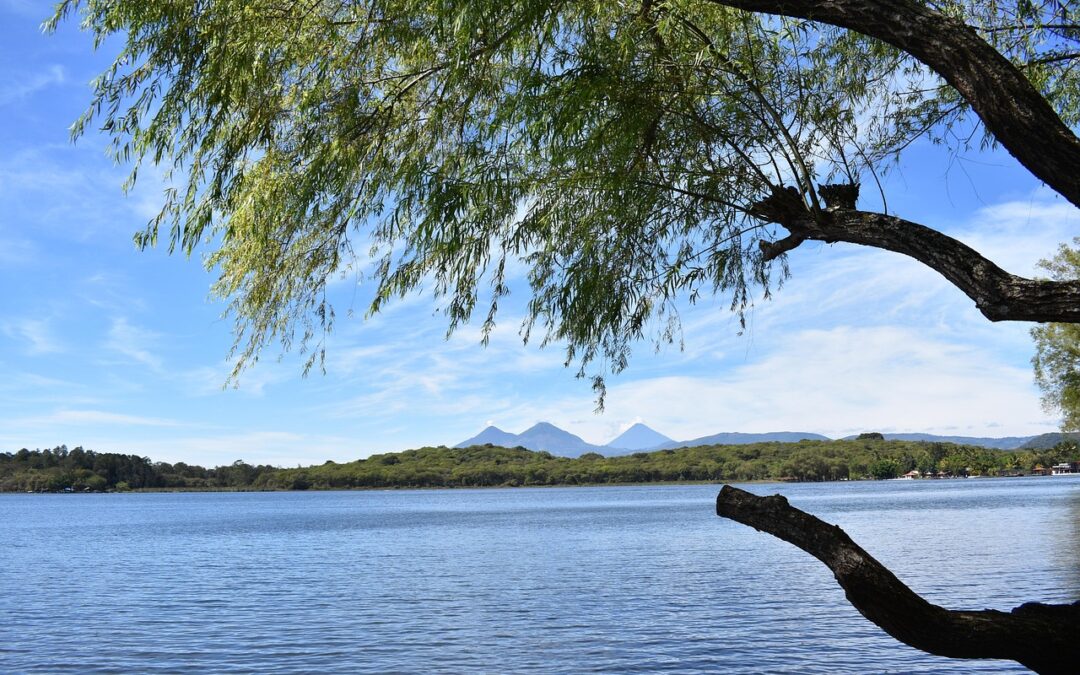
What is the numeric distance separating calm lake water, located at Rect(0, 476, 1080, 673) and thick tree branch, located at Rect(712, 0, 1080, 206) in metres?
10.2

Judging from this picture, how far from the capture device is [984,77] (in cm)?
→ 451

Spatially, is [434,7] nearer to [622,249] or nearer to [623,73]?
[623,73]

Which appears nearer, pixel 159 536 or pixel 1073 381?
pixel 1073 381

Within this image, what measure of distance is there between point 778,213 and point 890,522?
44774mm

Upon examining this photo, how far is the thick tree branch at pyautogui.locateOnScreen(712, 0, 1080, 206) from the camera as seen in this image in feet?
14.5

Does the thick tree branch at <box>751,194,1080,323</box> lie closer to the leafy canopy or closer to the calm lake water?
the leafy canopy

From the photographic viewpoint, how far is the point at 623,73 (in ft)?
19.8

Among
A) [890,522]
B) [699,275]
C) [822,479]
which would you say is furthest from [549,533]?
[822,479]

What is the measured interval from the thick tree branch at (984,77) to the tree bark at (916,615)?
2246 mm

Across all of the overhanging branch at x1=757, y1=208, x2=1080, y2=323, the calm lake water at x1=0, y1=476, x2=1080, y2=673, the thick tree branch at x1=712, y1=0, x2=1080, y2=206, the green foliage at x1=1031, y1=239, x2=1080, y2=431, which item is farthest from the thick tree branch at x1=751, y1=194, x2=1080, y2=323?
the green foliage at x1=1031, y1=239, x2=1080, y2=431

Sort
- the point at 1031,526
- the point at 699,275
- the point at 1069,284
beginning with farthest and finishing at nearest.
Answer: the point at 1031,526
the point at 699,275
the point at 1069,284

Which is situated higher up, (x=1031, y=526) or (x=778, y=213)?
(x=778, y=213)

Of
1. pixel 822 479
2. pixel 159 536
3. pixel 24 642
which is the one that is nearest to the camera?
pixel 24 642

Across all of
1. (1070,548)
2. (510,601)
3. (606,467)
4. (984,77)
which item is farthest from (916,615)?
(606,467)
